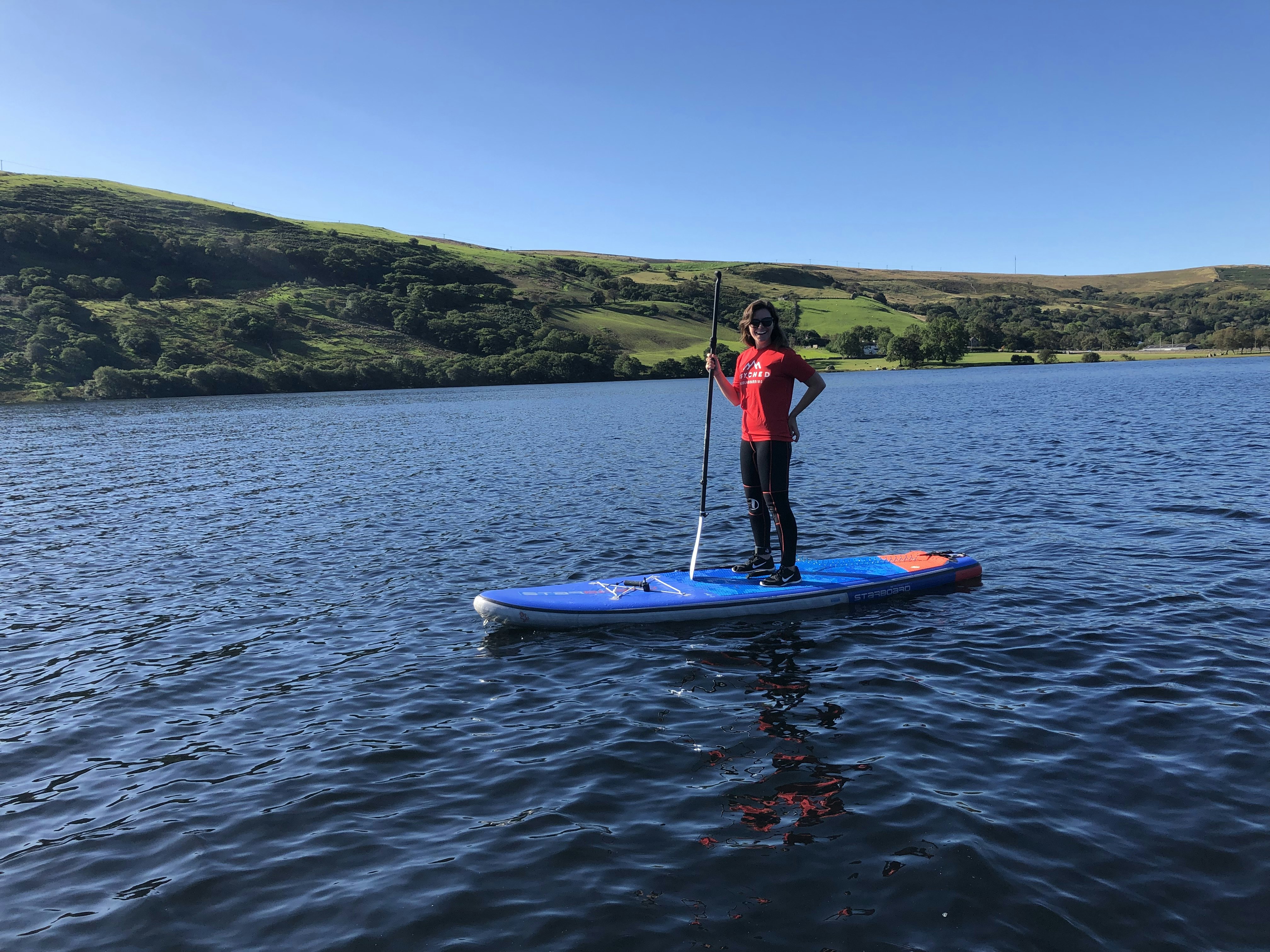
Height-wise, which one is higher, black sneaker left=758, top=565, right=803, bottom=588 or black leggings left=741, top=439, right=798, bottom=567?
black leggings left=741, top=439, right=798, bottom=567

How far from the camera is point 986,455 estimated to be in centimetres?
2944

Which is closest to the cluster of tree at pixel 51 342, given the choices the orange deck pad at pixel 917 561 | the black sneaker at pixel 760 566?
the black sneaker at pixel 760 566

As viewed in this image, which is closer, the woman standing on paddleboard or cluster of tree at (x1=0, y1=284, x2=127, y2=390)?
the woman standing on paddleboard

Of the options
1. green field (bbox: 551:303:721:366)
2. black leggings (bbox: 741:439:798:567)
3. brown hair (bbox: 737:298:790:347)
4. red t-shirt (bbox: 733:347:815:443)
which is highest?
green field (bbox: 551:303:721:366)

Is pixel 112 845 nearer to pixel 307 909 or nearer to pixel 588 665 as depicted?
→ pixel 307 909

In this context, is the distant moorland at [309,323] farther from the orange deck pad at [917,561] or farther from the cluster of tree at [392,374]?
the orange deck pad at [917,561]

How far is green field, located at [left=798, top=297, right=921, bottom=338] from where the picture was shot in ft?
575

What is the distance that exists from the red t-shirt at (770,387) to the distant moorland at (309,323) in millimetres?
108539

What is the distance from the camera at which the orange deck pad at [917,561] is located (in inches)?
492

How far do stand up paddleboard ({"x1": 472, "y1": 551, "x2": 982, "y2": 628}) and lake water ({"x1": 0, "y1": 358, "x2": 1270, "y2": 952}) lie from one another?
0.35 meters

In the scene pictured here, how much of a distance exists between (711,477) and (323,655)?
1881cm

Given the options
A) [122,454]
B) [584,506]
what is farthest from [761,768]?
[122,454]

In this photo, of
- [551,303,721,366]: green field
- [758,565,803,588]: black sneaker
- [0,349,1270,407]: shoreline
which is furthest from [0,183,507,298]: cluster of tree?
[758,565,803,588]: black sneaker

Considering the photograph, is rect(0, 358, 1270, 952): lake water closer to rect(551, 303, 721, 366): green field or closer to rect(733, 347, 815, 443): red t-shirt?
rect(733, 347, 815, 443): red t-shirt
